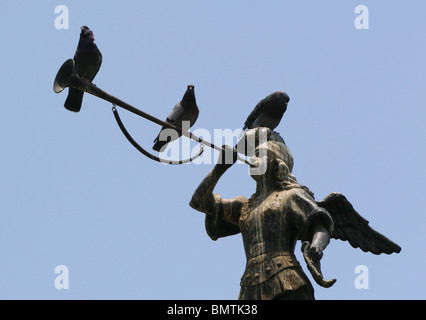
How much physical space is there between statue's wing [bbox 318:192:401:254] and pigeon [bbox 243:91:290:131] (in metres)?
1.13

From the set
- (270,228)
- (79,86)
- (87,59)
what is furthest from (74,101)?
(270,228)

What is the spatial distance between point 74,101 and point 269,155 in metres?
2.20

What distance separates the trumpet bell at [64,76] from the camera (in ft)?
32.3

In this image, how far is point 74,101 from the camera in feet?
35.3

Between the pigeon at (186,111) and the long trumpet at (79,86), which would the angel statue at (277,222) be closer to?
the long trumpet at (79,86)

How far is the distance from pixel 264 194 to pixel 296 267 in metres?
1.03

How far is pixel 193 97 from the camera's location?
12.9 meters

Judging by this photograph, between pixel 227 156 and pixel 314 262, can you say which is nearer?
pixel 314 262

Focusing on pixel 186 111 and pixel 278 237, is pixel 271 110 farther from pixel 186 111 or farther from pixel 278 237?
pixel 186 111

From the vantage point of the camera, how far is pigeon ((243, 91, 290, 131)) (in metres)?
10.9

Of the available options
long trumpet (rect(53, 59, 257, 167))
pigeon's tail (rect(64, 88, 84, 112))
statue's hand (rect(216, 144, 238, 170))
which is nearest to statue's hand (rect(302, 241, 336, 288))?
statue's hand (rect(216, 144, 238, 170))

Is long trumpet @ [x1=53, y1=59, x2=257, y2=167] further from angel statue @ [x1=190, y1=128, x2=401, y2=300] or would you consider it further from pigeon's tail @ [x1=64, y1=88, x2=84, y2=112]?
angel statue @ [x1=190, y1=128, x2=401, y2=300]

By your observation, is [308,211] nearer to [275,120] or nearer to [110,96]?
[275,120]
